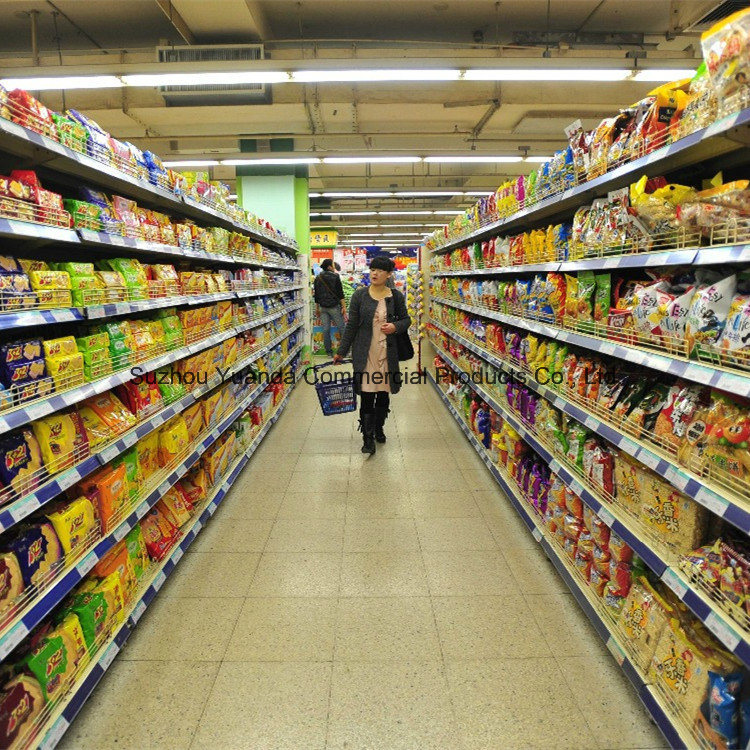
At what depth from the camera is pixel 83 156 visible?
2021mm

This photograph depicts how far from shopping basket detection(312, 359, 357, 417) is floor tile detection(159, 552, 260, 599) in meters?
2.05

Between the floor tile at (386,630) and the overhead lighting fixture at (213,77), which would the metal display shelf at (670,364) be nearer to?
the floor tile at (386,630)

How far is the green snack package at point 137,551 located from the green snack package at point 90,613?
1.15 feet

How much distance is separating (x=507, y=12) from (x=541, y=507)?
19.3 ft

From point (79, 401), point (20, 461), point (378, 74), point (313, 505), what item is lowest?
point (313, 505)

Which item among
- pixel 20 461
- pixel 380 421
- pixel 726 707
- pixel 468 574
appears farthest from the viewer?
pixel 380 421

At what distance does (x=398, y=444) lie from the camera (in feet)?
16.6

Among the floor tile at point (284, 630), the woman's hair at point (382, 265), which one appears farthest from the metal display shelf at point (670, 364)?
the floor tile at point (284, 630)

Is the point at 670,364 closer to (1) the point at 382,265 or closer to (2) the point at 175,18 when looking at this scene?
(1) the point at 382,265

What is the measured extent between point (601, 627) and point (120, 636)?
2029mm

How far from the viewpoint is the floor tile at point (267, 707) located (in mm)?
1757

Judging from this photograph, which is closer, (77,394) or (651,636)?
(651,636)

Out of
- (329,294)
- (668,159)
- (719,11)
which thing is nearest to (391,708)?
(668,159)

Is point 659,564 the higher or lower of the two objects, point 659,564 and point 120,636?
the higher
